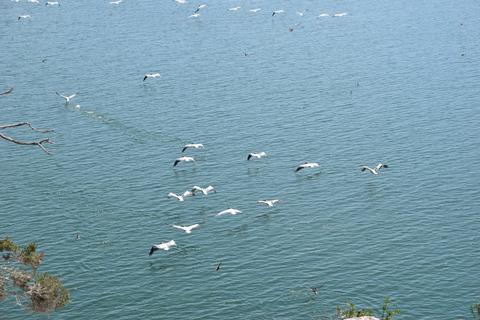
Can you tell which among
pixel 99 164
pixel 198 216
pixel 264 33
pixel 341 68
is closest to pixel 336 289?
pixel 198 216

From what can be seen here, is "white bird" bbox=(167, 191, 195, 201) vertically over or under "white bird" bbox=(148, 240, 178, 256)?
over

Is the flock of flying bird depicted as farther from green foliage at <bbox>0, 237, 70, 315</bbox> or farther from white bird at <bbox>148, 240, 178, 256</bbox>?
green foliage at <bbox>0, 237, 70, 315</bbox>

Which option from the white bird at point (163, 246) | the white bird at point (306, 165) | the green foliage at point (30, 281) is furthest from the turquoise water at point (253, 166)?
the green foliage at point (30, 281)

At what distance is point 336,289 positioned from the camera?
140 feet

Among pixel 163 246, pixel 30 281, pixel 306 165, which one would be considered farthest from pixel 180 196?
pixel 30 281

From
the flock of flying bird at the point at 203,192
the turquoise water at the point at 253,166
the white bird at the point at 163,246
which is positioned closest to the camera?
the turquoise water at the point at 253,166

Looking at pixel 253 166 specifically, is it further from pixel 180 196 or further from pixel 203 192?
pixel 180 196

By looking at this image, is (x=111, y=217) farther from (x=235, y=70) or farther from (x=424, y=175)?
(x=235, y=70)

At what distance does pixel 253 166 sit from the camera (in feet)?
207


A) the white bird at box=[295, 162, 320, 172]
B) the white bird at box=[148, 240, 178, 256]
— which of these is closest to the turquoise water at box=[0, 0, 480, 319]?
the white bird at box=[148, 240, 178, 256]

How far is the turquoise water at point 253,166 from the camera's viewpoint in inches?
1719

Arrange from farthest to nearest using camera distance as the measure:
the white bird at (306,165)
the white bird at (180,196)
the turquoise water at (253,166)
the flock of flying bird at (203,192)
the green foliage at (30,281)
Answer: the white bird at (306,165), the white bird at (180,196), the flock of flying bird at (203,192), the turquoise water at (253,166), the green foliage at (30,281)

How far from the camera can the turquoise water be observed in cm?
4366

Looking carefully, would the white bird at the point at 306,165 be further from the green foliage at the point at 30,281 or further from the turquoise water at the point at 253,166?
the green foliage at the point at 30,281
